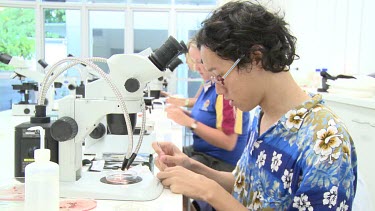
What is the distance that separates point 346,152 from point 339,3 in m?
2.51

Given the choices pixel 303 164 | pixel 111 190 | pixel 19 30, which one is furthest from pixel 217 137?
pixel 19 30

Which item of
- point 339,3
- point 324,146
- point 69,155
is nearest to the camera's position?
point 324,146

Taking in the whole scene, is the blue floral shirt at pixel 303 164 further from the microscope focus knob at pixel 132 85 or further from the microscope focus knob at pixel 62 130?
the microscope focus knob at pixel 62 130

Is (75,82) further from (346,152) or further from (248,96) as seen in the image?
(346,152)

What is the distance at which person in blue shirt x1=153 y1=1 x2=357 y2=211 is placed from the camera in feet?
2.81

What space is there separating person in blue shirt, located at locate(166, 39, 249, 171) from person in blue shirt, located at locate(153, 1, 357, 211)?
1000 millimetres

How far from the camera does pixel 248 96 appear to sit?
3.48 feet

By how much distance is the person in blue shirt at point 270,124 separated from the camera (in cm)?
86

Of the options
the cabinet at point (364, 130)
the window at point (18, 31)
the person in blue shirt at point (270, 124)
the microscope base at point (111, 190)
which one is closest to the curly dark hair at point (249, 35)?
the person in blue shirt at point (270, 124)

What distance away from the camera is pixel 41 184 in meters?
0.75

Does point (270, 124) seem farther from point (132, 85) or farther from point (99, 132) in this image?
point (99, 132)

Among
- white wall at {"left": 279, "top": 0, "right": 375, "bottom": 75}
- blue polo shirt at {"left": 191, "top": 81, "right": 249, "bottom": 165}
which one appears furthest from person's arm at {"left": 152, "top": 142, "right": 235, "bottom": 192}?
white wall at {"left": 279, "top": 0, "right": 375, "bottom": 75}

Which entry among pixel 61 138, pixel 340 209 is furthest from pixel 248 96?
pixel 61 138

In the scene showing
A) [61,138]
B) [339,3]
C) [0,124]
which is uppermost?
[339,3]
